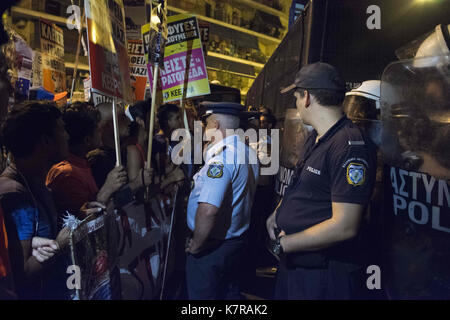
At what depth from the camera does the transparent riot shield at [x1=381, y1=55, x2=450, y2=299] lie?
153 cm

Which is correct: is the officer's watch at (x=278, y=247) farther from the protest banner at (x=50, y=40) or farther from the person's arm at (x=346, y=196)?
the protest banner at (x=50, y=40)

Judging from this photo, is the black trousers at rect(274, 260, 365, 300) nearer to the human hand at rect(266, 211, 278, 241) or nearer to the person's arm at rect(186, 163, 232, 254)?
→ the human hand at rect(266, 211, 278, 241)

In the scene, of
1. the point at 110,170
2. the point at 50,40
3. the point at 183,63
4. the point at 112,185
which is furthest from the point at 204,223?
the point at 50,40

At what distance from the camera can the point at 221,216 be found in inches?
85.7

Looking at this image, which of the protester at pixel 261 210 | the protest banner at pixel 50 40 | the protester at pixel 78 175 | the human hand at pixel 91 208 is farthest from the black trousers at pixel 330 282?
the protest banner at pixel 50 40

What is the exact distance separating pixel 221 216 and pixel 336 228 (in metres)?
0.94

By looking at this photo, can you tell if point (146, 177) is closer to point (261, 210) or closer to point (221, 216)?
point (221, 216)

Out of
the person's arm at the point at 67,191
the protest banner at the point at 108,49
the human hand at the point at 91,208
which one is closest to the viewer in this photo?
the human hand at the point at 91,208

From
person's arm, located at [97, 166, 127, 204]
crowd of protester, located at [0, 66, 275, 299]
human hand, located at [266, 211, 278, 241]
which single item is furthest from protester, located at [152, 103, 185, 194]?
human hand, located at [266, 211, 278, 241]

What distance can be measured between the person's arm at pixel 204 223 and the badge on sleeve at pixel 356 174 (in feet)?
2.97

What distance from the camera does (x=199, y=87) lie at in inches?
143

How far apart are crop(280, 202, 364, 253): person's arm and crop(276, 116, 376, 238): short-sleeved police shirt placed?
0.04 m

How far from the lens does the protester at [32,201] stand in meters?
1.36
